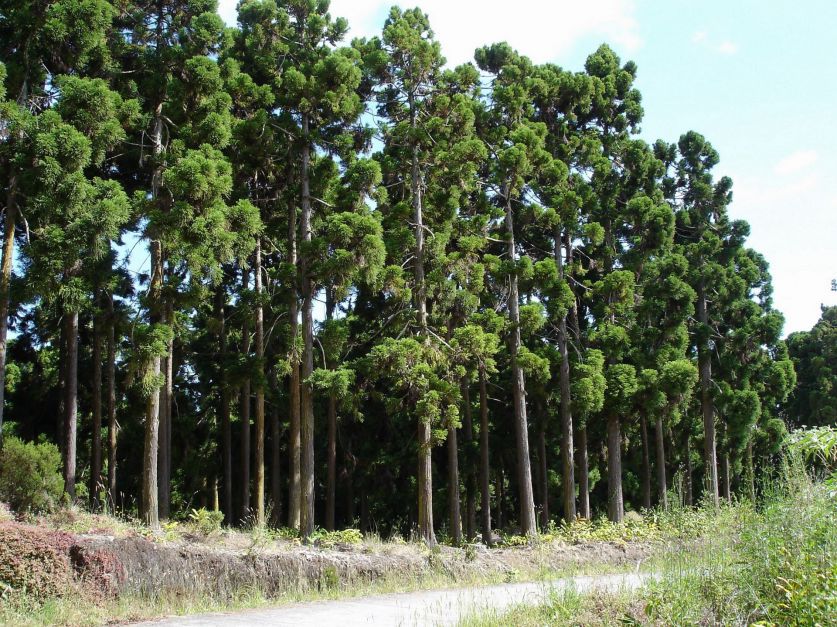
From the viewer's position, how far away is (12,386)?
25375mm

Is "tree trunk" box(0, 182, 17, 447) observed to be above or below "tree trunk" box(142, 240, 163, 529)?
above

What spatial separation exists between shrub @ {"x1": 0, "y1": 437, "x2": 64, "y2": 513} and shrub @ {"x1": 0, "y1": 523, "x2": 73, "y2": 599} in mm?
6629

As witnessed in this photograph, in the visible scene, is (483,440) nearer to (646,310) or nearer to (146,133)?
(646,310)

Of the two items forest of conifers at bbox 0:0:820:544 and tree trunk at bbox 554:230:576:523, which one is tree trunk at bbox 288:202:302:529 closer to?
forest of conifers at bbox 0:0:820:544

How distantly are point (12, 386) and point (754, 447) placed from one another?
3056cm

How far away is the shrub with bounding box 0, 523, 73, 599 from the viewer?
8648 mm

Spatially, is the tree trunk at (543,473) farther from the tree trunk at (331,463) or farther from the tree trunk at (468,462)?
the tree trunk at (331,463)

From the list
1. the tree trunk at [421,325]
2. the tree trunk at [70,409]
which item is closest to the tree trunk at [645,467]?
the tree trunk at [421,325]

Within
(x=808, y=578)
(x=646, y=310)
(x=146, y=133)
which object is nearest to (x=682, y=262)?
(x=646, y=310)

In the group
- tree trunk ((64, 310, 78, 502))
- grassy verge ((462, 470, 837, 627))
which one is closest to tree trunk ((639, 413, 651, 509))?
tree trunk ((64, 310, 78, 502))

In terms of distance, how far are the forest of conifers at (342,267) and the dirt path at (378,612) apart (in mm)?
7937

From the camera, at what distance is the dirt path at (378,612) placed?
8062 mm

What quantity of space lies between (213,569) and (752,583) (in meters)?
7.20

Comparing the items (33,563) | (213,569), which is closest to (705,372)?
(213,569)
